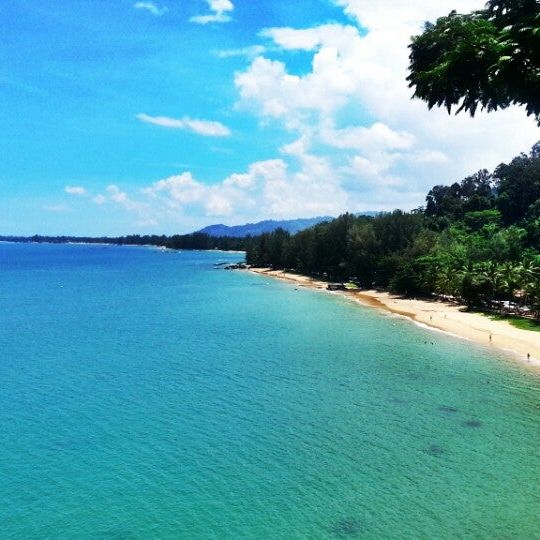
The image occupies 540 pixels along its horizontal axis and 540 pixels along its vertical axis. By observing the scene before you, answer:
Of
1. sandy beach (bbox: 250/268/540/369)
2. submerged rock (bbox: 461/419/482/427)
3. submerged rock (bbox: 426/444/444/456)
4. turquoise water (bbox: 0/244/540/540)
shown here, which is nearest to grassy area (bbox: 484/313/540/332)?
sandy beach (bbox: 250/268/540/369)

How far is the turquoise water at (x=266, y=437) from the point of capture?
20859 millimetres

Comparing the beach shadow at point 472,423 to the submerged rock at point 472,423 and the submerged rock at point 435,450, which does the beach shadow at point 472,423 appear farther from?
the submerged rock at point 435,450

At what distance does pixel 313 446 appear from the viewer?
27594 mm

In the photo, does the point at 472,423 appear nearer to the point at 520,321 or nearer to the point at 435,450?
the point at 435,450

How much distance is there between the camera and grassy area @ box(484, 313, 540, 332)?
188 ft

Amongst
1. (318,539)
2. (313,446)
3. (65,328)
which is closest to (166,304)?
(65,328)

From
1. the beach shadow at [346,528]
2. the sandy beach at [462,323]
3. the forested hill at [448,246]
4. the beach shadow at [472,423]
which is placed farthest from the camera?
the forested hill at [448,246]

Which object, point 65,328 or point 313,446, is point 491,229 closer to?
point 65,328

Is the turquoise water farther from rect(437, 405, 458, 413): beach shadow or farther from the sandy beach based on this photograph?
the sandy beach

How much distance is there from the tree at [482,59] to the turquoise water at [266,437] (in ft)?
57.7

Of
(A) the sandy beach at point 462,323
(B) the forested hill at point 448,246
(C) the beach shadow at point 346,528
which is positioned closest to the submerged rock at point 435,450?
(C) the beach shadow at point 346,528

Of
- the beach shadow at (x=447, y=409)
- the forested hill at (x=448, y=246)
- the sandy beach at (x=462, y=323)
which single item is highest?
the forested hill at (x=448, y=246)

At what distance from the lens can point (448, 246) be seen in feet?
298

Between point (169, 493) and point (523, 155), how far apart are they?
159854mm
